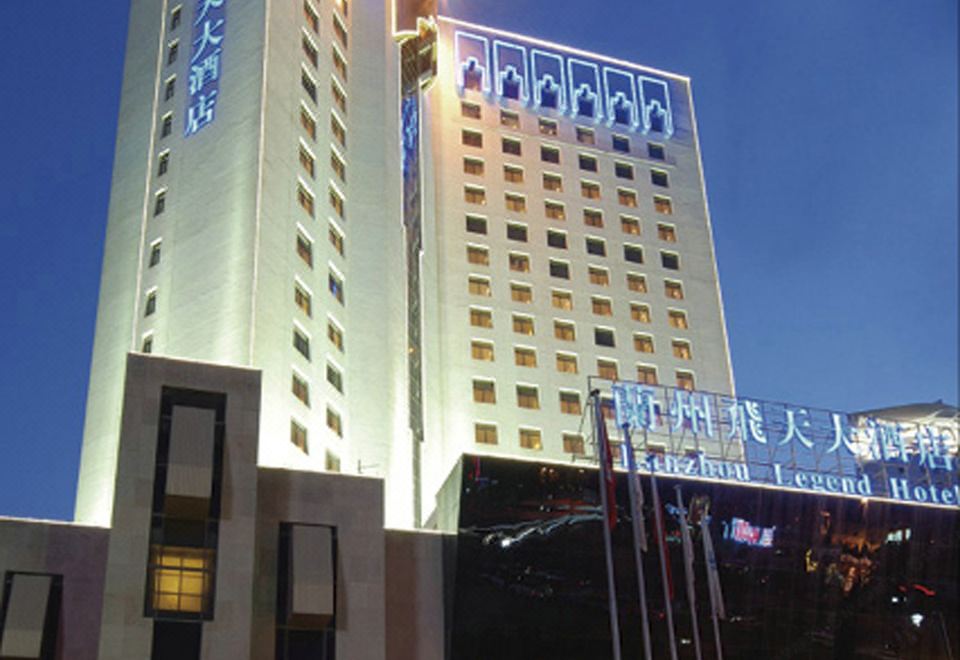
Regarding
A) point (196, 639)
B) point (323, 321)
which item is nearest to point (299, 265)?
point (323, 321)

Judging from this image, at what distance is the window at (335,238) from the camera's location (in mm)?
51906

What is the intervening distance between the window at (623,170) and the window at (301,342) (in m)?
26.1

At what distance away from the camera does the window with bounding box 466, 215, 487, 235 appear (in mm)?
61750

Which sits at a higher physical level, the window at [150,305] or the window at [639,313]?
the window at [639,313]

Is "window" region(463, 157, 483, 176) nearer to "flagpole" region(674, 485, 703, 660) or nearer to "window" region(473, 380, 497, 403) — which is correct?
"window" region(473, 380, 497, 403)

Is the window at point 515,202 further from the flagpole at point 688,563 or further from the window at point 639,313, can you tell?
the flagpole at point 688,563

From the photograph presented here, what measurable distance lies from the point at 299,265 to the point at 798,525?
847 inches

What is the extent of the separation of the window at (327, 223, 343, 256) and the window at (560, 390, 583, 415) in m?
13.2

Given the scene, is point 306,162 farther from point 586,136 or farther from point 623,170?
point 623,170

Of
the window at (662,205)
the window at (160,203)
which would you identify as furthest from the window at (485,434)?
the window at (662,205)

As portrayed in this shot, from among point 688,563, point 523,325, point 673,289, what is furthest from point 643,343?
point 688,563

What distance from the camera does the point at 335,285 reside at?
168ft

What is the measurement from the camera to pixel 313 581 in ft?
117

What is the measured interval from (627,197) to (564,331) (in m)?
10.5
